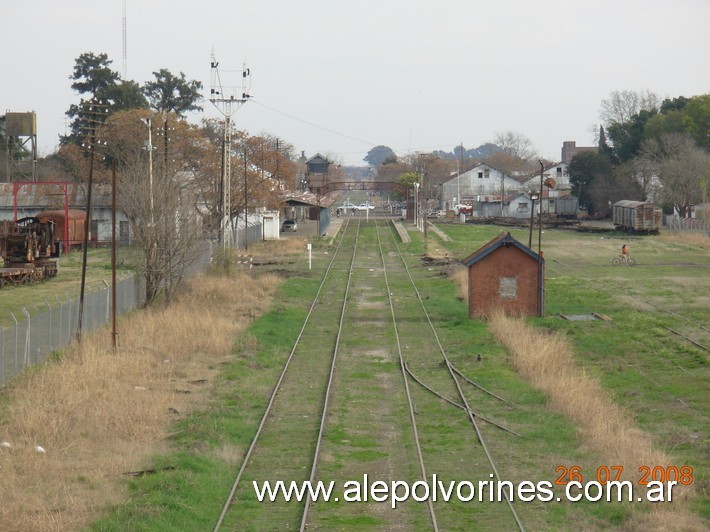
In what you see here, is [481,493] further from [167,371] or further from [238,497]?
[167,371]

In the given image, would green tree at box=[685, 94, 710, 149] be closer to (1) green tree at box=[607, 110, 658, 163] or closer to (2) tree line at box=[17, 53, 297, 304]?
(1) green tree at box=[607, 110, 658, 163]

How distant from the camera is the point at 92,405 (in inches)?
694

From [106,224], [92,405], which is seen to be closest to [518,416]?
[92,405]

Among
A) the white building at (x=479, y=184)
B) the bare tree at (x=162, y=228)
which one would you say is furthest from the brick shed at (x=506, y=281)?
the white building at (x=479, y=184)

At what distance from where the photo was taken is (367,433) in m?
16.3

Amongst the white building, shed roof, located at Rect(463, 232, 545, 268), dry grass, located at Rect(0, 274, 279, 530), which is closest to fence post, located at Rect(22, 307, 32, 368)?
dry grass, located at Rect(0, 274, 279, 530)

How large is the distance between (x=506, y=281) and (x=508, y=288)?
0.83 feet

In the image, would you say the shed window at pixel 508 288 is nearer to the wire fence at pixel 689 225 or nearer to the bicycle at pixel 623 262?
the bicycle at pixel 623 262

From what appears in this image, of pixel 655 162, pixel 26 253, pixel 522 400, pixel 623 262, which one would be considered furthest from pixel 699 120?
pixel 522 400

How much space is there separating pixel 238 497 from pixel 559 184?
457 ft

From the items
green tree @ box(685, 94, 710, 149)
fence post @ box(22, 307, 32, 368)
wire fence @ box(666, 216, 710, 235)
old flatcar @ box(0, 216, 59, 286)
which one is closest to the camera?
fence post @ box(22, 307, 32, 368)

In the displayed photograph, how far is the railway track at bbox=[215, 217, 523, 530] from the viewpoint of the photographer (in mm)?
12039

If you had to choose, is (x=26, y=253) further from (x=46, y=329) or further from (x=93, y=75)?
(x=93, y=75)

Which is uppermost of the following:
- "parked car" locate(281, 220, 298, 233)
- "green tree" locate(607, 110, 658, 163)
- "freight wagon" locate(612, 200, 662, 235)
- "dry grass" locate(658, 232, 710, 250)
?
"green tree" locate(607, 110, 658, 163)
